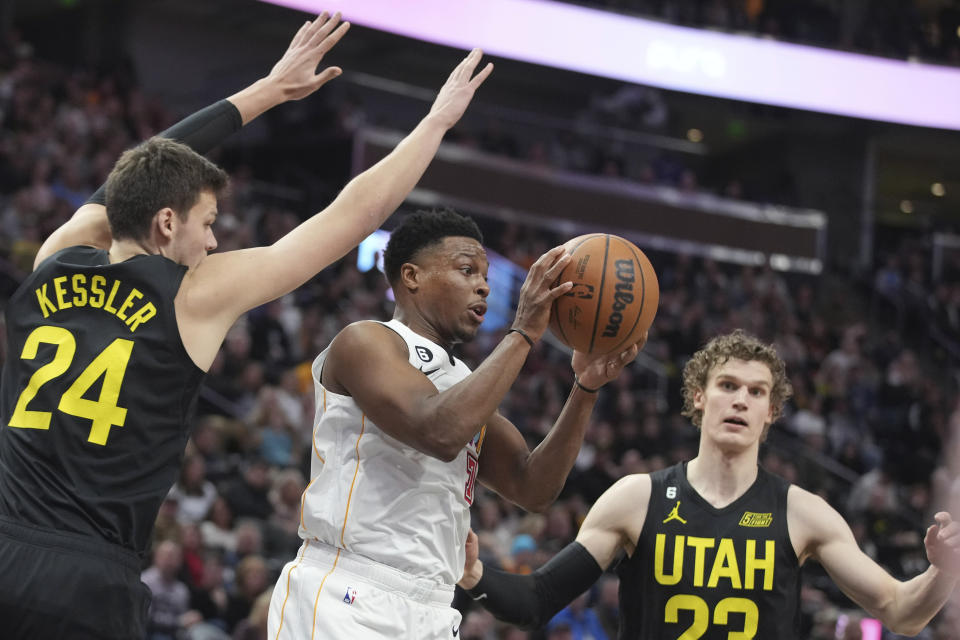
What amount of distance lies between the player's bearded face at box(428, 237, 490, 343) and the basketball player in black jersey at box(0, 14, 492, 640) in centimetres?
56

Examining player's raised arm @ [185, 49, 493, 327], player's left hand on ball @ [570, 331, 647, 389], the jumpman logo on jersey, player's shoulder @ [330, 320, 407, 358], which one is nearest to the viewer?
player's raised arm @ [185, 49, 493, 327]

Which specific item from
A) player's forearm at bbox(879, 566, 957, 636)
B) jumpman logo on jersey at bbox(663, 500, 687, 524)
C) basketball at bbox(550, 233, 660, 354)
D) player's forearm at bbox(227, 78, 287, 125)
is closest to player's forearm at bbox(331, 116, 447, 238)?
player's forearm at bbox(227, 78, 287, 125)

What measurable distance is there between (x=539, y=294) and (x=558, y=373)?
11.3 meters

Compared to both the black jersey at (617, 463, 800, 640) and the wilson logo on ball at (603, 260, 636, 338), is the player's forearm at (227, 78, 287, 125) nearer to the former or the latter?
the wilson logo on ball at (603, 260, 636, 338)

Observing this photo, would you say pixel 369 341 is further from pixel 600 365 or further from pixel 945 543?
pixel 945 543

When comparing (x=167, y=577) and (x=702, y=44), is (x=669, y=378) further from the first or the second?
(x=167, y=577)

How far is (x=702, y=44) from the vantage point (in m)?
18.7

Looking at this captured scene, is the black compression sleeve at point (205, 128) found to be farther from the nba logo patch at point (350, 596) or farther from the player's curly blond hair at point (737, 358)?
the player's curly blond hair at point (737, 358)

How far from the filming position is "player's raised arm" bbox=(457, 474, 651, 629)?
4.09 m

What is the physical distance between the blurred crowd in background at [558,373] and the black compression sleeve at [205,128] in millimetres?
4069

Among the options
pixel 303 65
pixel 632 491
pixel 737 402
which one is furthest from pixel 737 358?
pixel 303 65

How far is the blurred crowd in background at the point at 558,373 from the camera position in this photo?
9188 mm

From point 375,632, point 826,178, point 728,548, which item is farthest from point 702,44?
point 375,632

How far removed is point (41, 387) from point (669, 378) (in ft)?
43.3
